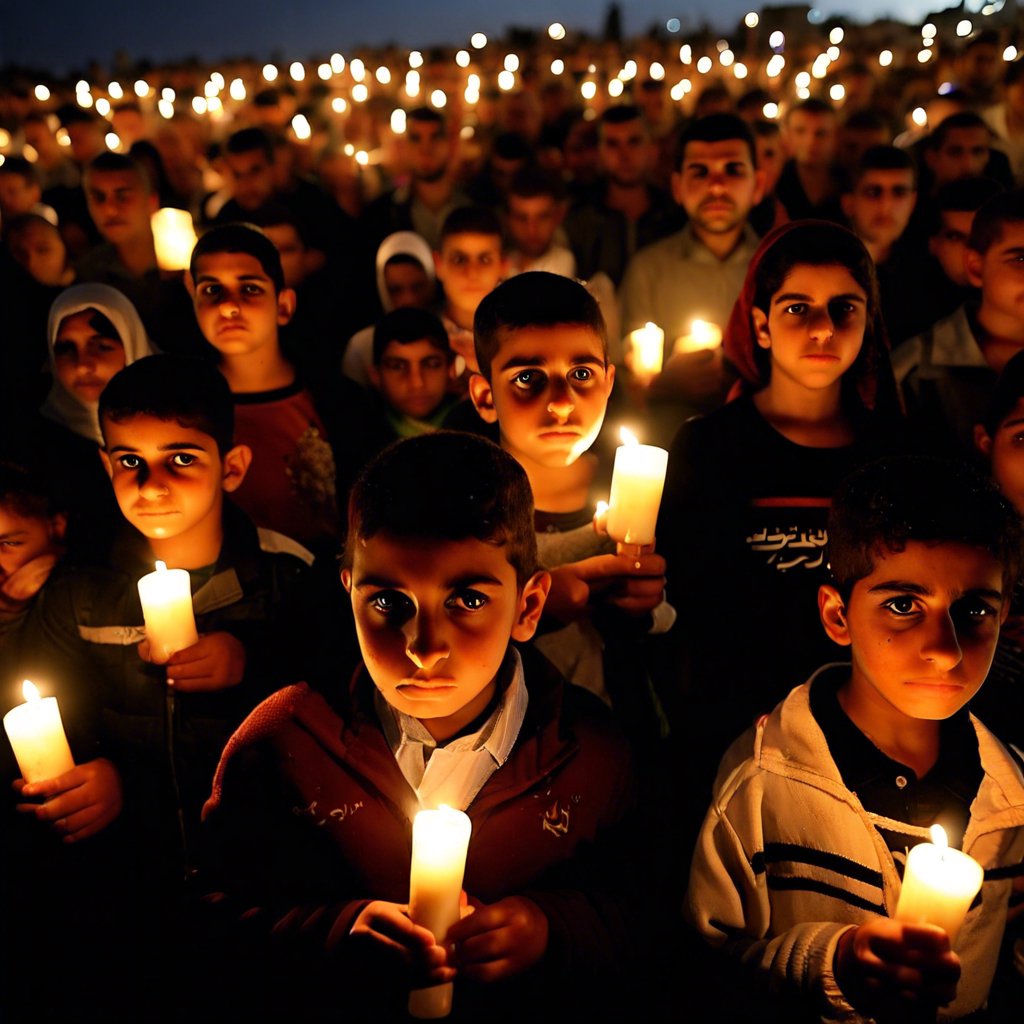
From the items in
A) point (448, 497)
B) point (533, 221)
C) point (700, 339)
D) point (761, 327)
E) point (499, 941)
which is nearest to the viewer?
point (499, 941)

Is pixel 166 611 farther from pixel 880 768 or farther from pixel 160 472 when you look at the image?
pixel 880 768

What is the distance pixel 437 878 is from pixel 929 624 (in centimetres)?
98

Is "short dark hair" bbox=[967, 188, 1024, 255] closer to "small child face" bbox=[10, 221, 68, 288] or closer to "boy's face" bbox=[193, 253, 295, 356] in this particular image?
"boy's face" bbox=[193, 253, 295, 356]

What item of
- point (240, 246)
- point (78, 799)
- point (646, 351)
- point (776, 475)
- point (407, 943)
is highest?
point (240, 246)

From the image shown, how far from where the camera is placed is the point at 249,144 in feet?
18.0

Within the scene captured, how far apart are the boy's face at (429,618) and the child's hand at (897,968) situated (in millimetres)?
762

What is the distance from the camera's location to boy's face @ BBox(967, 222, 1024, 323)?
2.90m

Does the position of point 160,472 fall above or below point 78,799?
above

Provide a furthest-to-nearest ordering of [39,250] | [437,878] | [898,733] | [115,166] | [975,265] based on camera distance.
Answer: [39,250] < [115,166] < [975,265] < [898,733] < [437,878]

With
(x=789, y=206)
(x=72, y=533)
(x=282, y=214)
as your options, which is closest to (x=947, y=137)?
(x=789, y=206)

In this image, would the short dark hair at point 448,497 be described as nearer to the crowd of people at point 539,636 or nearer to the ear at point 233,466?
the crowd of people at point 539,636

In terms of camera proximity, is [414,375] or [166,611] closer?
[166,611]

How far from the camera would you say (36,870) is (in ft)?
8.79

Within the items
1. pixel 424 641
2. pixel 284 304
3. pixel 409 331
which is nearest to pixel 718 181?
pixel 409 331
